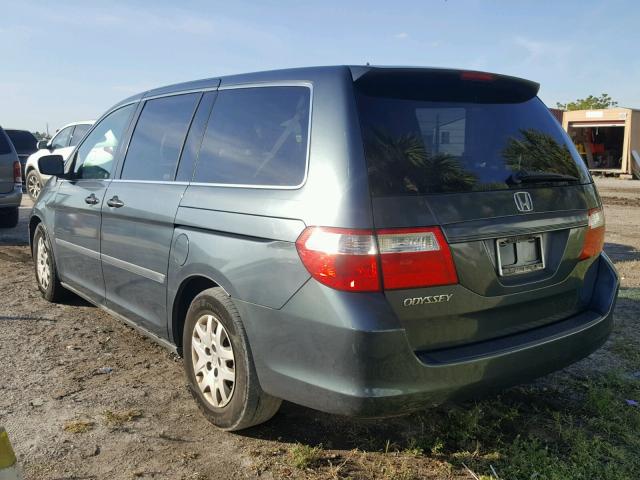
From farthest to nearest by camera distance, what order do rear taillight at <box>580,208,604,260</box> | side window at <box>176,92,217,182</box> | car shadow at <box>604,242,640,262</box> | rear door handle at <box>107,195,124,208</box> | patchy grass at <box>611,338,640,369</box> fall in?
car shadow at <box>604,242,640,262</box>, patchy grass at <box>611,338,640,369</box>, rear door handle at <box>107,195,124,208</box>, side window at <box>176,92,217,182</box>, rear taillight at <box>580,208,604,260</box>

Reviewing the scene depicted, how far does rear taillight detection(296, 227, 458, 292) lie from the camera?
8.36 ft

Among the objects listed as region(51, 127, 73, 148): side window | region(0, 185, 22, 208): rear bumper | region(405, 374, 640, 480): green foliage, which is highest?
region(51, 127, 73, 148): side window

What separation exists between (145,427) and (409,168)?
203 cm

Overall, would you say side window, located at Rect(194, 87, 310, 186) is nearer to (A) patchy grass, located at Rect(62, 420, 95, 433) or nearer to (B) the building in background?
(A) patchy grass, located at Rect(62, 420, 95, 433)

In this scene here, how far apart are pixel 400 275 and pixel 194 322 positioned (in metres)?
1.37

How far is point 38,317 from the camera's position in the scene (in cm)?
534

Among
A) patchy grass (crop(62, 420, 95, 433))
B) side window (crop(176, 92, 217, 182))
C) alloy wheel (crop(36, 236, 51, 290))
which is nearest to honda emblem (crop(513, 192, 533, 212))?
side window (crop(176, 92, 217, 182))

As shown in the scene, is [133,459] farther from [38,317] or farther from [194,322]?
[38,317]

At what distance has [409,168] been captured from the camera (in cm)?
272

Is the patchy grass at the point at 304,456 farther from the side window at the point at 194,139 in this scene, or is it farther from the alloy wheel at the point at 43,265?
the alloy wheel at the point at 43,265


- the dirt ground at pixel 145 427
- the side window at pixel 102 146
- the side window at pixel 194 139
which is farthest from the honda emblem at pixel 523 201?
the side window at pixel 102 146

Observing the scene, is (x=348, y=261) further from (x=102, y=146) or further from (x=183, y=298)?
(x=102, y=146)

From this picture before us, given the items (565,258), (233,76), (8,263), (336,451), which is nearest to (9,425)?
(336,451)

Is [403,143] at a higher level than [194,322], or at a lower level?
higher
